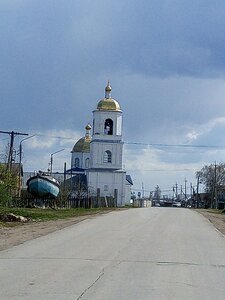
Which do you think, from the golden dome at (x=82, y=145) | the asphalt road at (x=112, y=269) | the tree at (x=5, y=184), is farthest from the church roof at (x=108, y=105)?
the asphalt road at (x=112, y=269)

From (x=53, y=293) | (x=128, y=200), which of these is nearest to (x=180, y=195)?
(x=128, y=200)

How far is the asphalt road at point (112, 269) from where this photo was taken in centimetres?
915

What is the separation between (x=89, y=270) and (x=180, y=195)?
172 m

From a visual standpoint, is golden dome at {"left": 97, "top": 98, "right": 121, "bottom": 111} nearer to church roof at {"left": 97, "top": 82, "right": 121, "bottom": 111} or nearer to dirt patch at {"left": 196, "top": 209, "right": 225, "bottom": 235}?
church roof at {"left": 97, "top": 82, "right": 121, "bottom": 111}

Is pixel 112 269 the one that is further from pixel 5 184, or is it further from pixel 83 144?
pixel 83 144

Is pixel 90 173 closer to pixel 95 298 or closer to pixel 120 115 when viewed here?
pixel 120 115

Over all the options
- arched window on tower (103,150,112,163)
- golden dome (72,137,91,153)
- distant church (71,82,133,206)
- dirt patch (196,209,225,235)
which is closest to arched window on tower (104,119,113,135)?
distant church (71,82,133,206)

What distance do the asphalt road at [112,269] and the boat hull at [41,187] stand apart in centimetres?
3412

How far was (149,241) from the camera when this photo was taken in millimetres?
19281

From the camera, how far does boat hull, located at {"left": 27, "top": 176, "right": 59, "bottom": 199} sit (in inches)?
2096

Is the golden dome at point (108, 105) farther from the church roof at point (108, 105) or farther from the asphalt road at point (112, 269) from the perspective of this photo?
the asphalt road at point (112, 269)

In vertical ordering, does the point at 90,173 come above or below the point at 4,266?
above

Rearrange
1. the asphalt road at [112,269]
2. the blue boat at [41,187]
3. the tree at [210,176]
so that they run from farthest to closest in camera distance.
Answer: the tree at [210,176] < the blue boat at [41,187] < the asphalt road at [112,269]

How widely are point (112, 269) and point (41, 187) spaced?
41.6m
